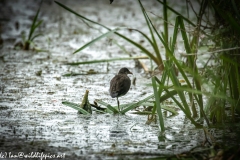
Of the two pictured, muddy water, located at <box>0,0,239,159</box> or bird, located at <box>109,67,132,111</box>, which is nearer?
muddy water, located at <box>0,0,239,159</box>

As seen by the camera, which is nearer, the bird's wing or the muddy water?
the muddy water

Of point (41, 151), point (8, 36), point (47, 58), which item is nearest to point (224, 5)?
point (41, 151)

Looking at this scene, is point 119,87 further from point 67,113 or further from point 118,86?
point 67,113

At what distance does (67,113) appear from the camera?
207 inches

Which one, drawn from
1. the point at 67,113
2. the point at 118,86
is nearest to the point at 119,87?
the point at 118,86

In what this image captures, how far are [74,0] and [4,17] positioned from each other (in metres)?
4.06

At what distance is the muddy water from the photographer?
408 centimetres

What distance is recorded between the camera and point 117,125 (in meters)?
4.81

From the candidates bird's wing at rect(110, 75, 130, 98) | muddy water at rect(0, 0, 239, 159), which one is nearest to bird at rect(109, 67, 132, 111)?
bird's wing at rect(110, 75, 130, 98)

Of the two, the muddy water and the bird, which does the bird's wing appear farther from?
the muddy water

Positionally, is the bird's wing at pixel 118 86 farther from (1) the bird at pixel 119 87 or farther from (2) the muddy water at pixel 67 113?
(2) the muddy water at pixel 67 113

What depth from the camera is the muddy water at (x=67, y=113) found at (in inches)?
161

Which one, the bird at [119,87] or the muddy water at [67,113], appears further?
the bird at [119,87]

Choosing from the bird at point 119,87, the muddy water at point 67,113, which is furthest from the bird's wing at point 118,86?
the muddy water at point 67,113
